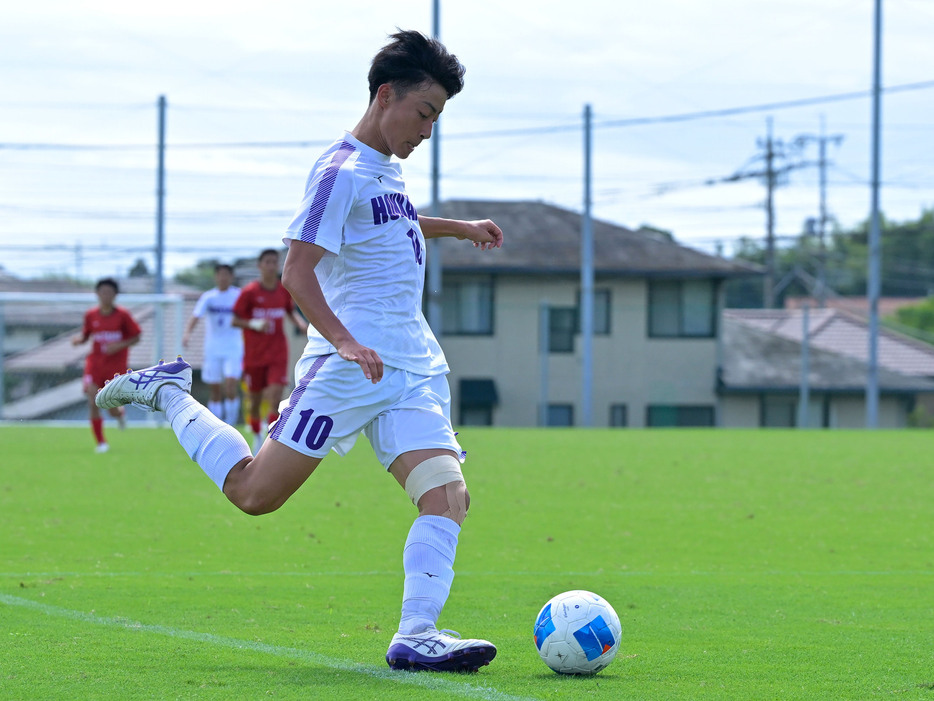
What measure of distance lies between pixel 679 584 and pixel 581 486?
17.2 ft

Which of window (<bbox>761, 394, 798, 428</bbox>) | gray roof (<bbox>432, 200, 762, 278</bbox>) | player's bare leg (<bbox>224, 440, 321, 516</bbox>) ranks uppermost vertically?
gray roof (<bbox>432, 200, 762, 278</bbox>)

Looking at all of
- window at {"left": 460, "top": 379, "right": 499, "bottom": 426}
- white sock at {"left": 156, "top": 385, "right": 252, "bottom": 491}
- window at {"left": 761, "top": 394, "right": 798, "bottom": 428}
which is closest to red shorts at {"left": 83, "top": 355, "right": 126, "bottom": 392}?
white sock at {"left": 156, "top": 385, "right": 252, "bottom": 491}

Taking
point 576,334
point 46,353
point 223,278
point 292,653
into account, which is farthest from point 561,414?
point 292,653

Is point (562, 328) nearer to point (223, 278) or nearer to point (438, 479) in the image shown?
point (223, 278)

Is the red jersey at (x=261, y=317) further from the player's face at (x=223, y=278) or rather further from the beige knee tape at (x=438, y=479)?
the beige knee tape at (x=438, y=479)

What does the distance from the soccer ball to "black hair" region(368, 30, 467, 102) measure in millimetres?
1930

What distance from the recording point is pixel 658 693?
4.07 meters

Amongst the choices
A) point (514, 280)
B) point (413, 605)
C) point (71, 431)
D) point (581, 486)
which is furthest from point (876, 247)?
point (413, 605)

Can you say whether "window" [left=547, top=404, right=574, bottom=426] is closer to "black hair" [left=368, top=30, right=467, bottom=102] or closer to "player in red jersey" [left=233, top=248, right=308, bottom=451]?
"player in red jersey" [left=233, top=248, right=308, bottom=451]

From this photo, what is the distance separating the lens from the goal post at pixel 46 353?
25.6m

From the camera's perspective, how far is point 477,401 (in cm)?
4116

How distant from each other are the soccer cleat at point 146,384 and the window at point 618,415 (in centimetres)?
3672

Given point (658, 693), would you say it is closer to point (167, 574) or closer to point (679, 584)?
point (679, 584)

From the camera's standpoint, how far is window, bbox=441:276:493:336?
4191 cm
